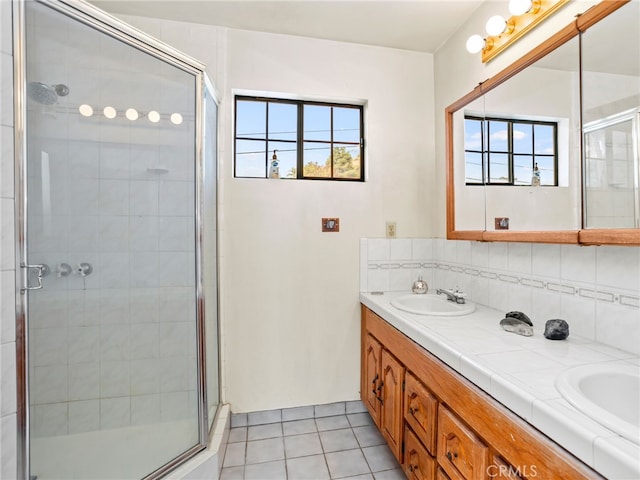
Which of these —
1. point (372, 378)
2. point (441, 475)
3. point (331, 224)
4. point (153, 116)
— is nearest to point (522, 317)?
point (441, 475)

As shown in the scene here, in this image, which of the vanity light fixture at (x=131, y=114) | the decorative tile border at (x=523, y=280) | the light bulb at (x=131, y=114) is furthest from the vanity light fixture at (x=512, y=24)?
the light bulb at (x=131, y=114)

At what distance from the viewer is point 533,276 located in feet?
4.58

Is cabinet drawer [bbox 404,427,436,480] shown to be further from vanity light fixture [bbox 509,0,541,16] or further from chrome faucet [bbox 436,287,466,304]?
vanity light fixture [bbox 509,0,541,16]

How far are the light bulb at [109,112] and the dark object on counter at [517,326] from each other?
204 cm

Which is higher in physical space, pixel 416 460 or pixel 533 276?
pixel 533 276

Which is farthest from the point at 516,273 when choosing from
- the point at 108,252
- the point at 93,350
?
the point at 93,350

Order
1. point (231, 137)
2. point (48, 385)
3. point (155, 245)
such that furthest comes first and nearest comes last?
point (231, 137) → point (155, 245) → point (48, 385)

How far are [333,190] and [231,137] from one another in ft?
2.39

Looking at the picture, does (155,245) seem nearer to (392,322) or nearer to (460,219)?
(392,322)

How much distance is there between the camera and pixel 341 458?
169 cm

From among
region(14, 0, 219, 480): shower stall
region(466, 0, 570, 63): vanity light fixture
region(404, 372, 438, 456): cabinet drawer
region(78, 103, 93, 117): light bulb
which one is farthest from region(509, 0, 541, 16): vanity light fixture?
region(78, 103, 93, 117): light bulb

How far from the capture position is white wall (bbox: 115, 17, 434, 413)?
1946mm

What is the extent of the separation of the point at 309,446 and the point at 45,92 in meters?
2.13

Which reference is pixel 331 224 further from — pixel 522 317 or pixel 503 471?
pixel 503 471
